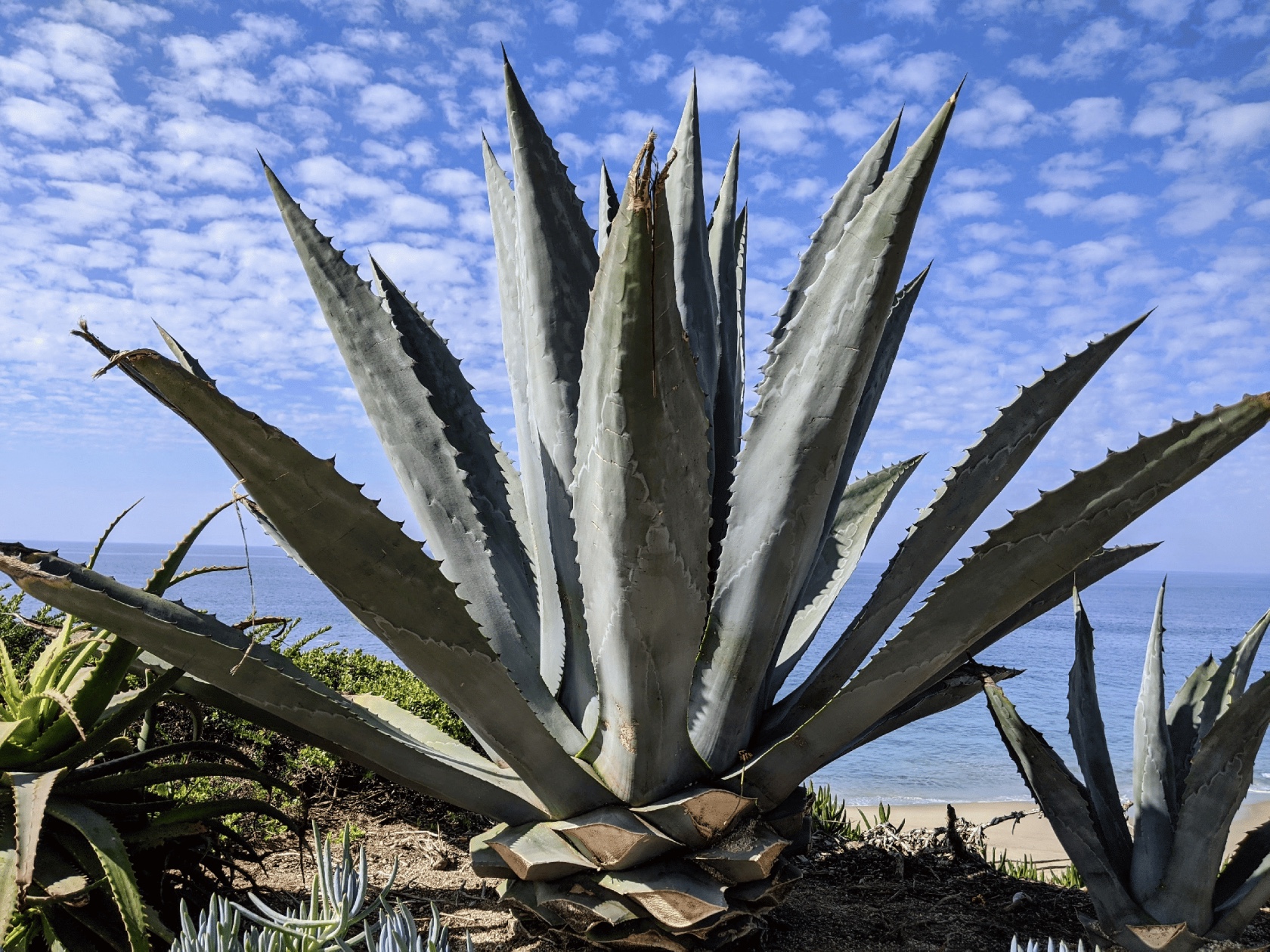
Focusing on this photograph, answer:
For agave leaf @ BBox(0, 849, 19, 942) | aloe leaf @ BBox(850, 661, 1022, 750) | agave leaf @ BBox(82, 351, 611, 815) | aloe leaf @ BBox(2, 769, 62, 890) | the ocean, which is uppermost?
agave leaf @ BBox(82, 351, 611, 815)

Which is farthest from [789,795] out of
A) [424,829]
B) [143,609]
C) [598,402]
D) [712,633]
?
[424,829]

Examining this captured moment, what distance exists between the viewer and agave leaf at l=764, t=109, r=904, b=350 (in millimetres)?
1968

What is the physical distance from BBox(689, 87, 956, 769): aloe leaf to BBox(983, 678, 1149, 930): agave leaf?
61 centimetres

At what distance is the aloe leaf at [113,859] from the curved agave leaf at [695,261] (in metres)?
1.39

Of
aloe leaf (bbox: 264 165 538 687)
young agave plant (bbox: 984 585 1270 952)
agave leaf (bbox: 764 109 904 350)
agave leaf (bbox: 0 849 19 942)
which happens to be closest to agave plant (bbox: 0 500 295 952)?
agave leaf (bbox: 0 849 19 942)

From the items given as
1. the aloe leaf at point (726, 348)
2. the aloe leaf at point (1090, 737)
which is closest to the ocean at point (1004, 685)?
the aloe leaf at point (1090, 737)

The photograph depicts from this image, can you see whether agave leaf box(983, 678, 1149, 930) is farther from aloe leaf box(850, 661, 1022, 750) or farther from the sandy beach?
the sandy beach

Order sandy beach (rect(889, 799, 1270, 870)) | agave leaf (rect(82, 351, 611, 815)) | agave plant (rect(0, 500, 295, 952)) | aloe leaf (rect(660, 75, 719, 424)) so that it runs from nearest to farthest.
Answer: agave leaf (rect(82, 351, 611, 815))
agave plant (rect(0, 500, 295, 952))
aloe leaf (rect(660, 75, 719, 424))
sandy beach (rect(889, 799, 1270, 870))

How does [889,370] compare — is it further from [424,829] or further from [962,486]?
[424,829]

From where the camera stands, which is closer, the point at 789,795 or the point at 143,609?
the point at 143,609

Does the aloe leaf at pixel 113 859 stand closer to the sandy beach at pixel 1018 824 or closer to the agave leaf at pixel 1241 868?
the agave leaf at pixel 1241 868

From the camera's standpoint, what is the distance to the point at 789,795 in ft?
5.60

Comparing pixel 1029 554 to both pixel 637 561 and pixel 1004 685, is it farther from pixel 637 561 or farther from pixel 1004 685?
pixel 1004 685

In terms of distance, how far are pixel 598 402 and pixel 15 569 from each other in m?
0.89
